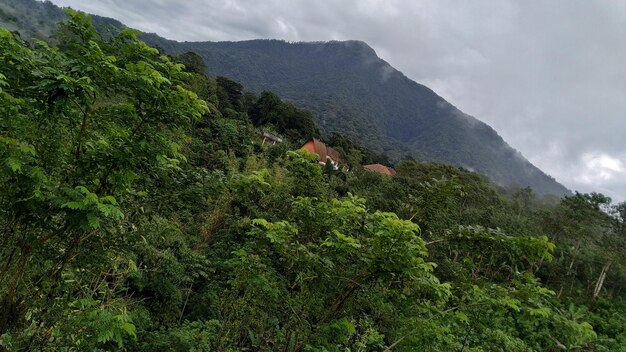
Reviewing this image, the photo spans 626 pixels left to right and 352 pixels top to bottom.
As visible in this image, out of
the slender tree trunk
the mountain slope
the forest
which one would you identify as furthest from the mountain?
the forest

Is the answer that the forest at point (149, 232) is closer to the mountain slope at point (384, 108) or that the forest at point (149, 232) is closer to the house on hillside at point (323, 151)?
the house on hillside at point (323, 151)

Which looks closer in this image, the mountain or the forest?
the forest

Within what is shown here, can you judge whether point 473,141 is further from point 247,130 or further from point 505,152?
point 247,130

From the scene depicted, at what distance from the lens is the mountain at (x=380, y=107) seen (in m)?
128

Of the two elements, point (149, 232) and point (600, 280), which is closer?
point (149, 232)

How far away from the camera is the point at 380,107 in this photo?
16688 centimetres

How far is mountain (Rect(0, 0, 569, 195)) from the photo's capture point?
127625 millimetres

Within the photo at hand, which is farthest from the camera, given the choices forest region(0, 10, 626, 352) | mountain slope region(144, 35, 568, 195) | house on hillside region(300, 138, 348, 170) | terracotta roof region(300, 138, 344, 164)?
mountain slope region(144, 35, 568, 195)

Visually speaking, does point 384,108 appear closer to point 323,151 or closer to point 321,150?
point 323,151

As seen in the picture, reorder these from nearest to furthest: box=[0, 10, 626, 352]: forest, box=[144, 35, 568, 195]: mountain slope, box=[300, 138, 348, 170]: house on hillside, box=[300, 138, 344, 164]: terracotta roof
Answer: box=[0, 10, 626, 352]: forest → box=[300, 138, 348, 170]: house on hillside → box=[300, 138, 344, 164]: terracotta roof → box=[144, 35, 568, 195]: mountain slope

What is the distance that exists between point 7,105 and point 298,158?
9.86 ft

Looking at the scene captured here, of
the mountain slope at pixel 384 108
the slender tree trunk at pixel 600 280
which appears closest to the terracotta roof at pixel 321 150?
the slender tree trunk at pixel 600 280

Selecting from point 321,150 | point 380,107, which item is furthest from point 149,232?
point 380,107

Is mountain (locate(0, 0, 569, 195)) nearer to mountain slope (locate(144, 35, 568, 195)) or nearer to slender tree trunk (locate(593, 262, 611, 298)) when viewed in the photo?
mountain slope (locate(144, 35, 568, 195))
